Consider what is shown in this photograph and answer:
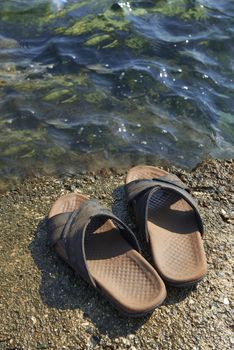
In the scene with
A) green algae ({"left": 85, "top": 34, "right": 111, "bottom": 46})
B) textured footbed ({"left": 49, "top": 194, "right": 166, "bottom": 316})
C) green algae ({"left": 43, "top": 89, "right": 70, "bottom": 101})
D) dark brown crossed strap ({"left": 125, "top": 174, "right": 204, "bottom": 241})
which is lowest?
green algae ({"left": 43, "top": 89, "right": 70, "bottom": 101})

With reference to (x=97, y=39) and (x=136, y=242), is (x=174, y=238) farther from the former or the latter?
(x=97, y=39)

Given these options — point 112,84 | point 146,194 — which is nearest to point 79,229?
point 146,194

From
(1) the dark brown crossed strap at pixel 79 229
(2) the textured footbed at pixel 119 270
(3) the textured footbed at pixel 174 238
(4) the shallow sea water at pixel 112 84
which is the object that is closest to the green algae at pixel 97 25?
(4) the shallow sea water at pixel 112 84

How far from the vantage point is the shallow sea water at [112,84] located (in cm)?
430

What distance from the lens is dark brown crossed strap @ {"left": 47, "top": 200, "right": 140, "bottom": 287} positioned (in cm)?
313

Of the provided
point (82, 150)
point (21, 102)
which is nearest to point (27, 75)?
point (21, 102)

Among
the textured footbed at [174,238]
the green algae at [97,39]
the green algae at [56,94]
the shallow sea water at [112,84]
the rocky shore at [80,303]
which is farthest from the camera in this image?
the green algae at [97,39]

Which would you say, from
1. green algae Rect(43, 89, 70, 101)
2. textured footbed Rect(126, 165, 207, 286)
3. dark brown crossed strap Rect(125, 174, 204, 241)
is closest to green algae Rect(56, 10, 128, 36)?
green algae Rect(43, 89, 70, 101)

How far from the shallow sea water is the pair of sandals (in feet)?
2.03

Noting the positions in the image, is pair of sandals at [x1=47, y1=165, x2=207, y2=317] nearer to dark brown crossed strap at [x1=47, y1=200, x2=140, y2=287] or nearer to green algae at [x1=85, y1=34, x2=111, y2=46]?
dark brown crossed strap at [x1=47, y1=200, x2=140, y2=287]

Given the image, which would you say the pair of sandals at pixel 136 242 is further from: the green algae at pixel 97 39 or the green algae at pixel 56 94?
the green algae at pixel 97 39

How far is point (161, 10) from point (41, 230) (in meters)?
3.56

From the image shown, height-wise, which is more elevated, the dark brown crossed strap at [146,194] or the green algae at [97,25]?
the dark brown crossed strap at [146,194]

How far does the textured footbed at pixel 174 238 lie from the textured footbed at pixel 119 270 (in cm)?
11
